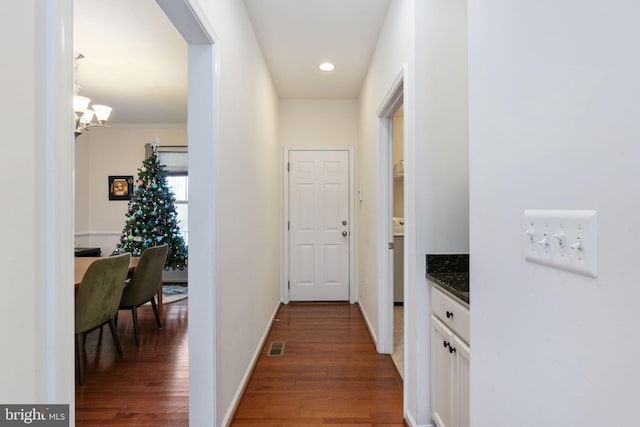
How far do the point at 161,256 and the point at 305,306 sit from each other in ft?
5.96

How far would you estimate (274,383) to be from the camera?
90.4 inches

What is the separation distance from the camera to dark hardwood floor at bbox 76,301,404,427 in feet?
6.36

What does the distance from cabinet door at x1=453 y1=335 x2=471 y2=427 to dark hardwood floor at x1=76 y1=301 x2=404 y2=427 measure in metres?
0.66

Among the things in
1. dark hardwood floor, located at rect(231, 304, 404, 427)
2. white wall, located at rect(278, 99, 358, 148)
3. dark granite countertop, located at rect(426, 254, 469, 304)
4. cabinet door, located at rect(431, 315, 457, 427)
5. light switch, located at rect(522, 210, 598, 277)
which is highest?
white wall, located at rect(278, 99, 358, 148)

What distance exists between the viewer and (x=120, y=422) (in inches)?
75.5

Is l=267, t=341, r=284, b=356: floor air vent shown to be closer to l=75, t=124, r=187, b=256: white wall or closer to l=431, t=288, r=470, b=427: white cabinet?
l=431, t=288, r=470, b=427: white cabinet

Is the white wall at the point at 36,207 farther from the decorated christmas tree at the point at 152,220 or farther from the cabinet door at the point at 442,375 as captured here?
the decorated christmas tree at the point at 152,220

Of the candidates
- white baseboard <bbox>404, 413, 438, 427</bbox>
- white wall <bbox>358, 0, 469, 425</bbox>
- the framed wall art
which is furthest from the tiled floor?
the framed wall art

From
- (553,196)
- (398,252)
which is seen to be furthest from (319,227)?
(553,196)

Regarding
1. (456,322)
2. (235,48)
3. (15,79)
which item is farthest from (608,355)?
(235,48)

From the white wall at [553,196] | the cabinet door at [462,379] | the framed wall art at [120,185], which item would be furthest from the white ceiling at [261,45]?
the cabinet door at [462,379]

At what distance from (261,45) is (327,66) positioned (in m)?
0.73

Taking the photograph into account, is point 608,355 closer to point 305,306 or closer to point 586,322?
point 586,322

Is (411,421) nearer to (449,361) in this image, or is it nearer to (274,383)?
(449,361)
